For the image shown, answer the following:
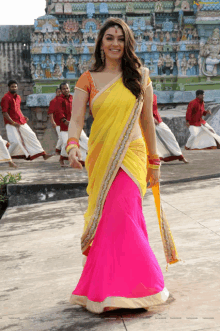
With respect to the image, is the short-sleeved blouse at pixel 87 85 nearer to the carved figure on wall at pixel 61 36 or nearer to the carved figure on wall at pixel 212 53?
the carved figure on wall at pixel 61 36

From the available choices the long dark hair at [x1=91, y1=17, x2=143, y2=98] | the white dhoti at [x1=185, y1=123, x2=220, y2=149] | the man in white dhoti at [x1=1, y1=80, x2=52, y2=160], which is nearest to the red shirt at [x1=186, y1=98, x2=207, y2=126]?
the white dhoti at [x1=185, y1=123, x2=220, y2=149]

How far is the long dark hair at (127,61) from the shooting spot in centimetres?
254

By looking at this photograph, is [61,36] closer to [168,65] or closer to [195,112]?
[168,65]

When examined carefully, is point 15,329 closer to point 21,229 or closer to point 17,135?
point 21,229

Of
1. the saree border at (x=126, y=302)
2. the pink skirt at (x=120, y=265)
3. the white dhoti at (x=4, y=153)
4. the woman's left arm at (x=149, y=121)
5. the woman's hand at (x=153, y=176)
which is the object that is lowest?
the white dhoti at (x=4, y=153)

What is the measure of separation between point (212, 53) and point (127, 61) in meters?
14.2

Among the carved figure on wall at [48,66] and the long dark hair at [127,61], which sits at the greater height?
the long dark hair at [127,61]

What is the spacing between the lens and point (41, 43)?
51.5 ft

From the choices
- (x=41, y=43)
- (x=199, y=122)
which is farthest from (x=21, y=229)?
(x=41, y=43)

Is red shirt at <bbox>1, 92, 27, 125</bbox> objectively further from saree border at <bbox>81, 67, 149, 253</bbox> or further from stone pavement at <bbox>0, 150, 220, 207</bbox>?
saree border at <bbox>81, 67, 149, 253</bbox>

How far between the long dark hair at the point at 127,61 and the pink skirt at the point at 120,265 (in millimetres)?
514

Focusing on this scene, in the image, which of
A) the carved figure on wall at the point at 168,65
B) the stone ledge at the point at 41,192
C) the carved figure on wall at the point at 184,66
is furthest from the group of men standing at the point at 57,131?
the carved figure on wall at the point at 168,65

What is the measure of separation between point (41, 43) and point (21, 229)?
39.7ft

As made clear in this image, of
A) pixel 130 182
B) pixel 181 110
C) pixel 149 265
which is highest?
pixel 130 182
